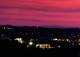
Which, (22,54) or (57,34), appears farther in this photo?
(57,34)

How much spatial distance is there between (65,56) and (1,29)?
3866cm

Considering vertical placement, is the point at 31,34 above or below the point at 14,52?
below

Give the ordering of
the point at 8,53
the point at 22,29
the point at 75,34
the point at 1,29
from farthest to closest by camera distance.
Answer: the point at 75,34 < the point at 22,29 < the point at 1,29 < the point at 8,53

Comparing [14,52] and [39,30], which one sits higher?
[14,52]

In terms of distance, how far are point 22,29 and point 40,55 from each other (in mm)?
53110

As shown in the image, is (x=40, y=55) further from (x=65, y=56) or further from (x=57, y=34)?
(x=57, y=34)

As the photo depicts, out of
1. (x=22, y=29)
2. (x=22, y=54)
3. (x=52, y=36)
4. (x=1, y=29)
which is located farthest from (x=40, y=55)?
(x=52, y=36)

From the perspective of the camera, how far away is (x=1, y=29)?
176 ft

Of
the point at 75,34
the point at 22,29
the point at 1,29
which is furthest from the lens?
the point at 75,34

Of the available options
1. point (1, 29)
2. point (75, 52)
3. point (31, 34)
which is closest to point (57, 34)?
point (31, 34)

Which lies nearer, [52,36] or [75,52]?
[75,52]

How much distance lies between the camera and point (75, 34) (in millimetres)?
75000

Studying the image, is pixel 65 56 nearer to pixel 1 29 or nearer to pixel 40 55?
pixel 40 55

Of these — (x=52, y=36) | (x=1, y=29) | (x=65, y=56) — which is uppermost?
(x=65, y=56)
